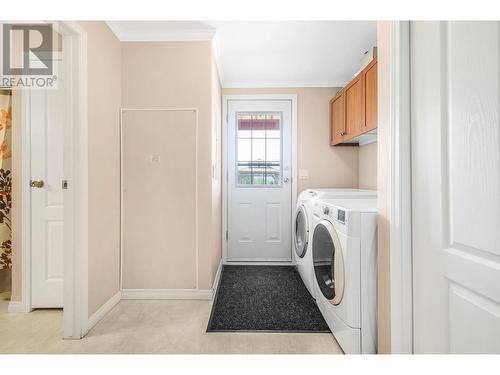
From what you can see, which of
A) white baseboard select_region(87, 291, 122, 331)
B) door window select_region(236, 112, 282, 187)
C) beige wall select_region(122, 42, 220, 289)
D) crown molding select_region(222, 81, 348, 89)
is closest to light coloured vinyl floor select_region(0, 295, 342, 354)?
white baseboard select_region(87, 291, 122, 331)

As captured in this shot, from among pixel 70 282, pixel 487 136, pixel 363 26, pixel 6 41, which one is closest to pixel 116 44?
pixel 6 41

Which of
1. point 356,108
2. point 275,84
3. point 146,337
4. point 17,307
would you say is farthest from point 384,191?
point 17,307

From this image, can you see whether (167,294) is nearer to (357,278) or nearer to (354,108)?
(357,278)

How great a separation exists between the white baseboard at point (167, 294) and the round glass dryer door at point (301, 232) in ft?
3.02

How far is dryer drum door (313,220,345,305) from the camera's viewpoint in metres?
1.56

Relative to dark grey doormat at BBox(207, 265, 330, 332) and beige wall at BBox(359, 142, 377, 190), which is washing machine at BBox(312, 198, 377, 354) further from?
beige wall at BBox(359, 142, 377, 190)

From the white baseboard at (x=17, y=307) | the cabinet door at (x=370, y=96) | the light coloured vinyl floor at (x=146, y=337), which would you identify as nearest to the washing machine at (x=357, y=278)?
the light coloured vinyl floor at (x=146, y=337)

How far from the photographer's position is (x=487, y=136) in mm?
802

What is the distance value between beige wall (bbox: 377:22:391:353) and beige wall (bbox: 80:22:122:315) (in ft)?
5.88

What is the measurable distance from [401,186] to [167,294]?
2.01 metres

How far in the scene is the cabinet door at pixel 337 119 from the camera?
2961mm

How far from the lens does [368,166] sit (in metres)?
3.12

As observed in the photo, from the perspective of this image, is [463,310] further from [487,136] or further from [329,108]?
[329,108]

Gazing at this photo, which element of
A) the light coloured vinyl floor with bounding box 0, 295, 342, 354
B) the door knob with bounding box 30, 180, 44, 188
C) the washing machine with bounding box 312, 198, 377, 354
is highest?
the door knob with bounding box 30, 180, 44, 188
